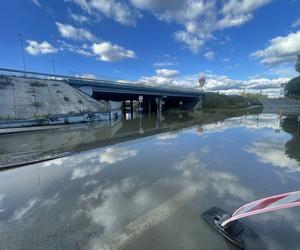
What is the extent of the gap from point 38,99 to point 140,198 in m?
25.2

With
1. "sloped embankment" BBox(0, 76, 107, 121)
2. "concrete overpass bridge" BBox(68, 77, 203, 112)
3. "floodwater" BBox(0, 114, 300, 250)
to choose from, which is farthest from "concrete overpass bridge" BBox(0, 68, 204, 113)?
"floodwater" BBox(0, 114, 300, 250)

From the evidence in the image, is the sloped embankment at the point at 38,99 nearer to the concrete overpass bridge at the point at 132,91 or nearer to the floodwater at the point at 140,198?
the concrete overpass bridge at the point at 132,91

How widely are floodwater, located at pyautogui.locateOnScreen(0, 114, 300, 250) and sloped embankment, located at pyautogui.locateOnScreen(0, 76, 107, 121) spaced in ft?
55.2

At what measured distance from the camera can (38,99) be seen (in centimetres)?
2434

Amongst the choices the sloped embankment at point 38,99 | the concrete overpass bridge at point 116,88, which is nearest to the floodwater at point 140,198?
the sloped embankment at point 38,99

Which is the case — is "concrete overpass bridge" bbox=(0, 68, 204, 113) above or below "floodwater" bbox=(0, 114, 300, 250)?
above

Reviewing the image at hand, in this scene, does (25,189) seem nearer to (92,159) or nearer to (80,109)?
(92,159)

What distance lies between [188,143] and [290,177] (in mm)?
6075

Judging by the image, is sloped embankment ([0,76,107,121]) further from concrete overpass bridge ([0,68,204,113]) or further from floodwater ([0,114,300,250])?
floodwater ([0,114,300,250])

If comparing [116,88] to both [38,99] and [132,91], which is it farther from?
[38,99]

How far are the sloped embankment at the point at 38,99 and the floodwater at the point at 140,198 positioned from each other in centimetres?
1683

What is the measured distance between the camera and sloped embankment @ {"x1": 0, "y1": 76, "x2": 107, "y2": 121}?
20.9 meters

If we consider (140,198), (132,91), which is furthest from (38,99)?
(140,198)

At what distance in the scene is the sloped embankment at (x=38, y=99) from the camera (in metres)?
20.9
